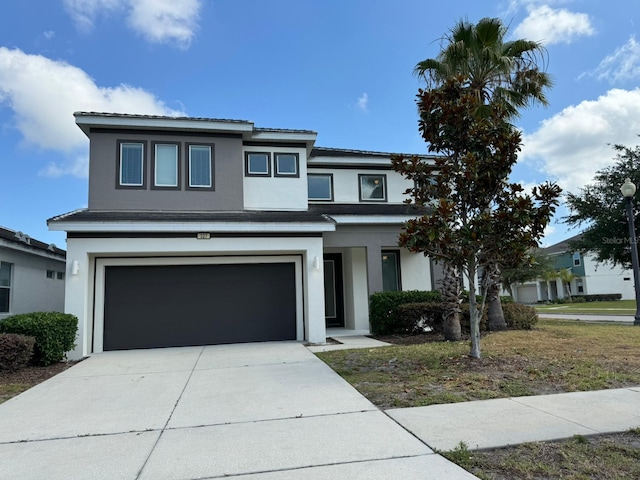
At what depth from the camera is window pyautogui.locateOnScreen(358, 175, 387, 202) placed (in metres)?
15.8

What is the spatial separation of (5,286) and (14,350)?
5.52 m

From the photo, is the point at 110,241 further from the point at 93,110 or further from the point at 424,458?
the point at 424,458

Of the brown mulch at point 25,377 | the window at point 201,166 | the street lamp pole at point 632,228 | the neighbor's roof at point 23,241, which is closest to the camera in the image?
the brown mulch at point 25,377

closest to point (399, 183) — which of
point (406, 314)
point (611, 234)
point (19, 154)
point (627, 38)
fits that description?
point (406, 314)

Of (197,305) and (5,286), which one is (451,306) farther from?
(5,286)

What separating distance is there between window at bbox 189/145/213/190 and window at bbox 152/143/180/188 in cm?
42

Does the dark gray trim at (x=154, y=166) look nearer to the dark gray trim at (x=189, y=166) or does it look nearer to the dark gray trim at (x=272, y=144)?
the dark gray trim at (x=189, y=166)

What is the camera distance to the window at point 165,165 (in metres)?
12.5

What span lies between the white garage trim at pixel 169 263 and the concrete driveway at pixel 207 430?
3.02 metres

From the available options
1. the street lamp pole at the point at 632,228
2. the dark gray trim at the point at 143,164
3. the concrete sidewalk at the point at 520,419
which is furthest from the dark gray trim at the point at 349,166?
the concrete sidewalk at the point at 520,419

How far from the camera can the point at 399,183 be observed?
52.4ft

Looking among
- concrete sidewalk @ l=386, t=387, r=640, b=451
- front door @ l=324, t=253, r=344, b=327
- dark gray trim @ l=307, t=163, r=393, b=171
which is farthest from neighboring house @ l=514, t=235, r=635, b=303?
concrete sidewalk @ l=386, t=387, r=640, b=451

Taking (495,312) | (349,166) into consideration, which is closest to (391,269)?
(495,312)

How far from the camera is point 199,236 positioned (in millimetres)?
11328
